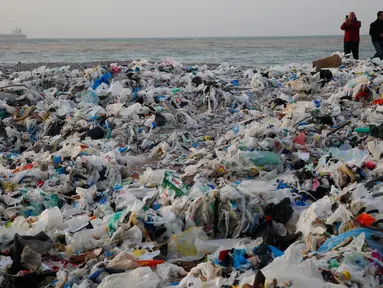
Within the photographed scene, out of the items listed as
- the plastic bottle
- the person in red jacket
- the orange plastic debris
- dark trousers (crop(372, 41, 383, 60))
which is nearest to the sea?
the person in red jacket

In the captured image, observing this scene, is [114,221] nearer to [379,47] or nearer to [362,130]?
[362,130]

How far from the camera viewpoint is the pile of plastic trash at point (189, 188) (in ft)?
8.52

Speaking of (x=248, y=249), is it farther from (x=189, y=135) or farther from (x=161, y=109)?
(x=161, y=109)

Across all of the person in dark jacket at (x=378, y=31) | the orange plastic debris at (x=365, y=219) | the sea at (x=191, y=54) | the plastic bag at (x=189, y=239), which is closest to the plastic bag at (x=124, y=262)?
the plastic bag at (x=189, y=239)

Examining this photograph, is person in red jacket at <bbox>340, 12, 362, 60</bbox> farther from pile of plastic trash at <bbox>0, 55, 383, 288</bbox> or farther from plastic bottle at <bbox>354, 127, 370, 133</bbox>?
plastic bottle at <bbox>354, 127, 370, 133</bbox>

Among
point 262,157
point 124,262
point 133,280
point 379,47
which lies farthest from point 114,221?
point 379,47

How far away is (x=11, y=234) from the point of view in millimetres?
3119

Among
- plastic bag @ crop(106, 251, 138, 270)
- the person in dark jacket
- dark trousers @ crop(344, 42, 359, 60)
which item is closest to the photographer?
plastic bag @ crop(106, 251, 138, 270)

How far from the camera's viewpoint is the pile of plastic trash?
2.60 m

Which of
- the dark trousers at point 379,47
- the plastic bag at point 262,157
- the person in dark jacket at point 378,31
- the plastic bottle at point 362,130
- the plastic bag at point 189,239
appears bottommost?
the plastic bag at point 189,239

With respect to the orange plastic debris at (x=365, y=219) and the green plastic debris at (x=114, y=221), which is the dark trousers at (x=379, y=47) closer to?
the orange plastic debris at (x=365, y=219)

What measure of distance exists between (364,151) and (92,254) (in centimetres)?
319

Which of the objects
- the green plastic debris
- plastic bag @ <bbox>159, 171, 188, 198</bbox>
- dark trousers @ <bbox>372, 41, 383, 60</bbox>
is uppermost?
dark trousers @ <bbox>372, 41, 383, 60</bbox>

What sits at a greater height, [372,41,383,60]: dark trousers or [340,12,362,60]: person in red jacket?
[340,12,362,60]: person in red jacket
